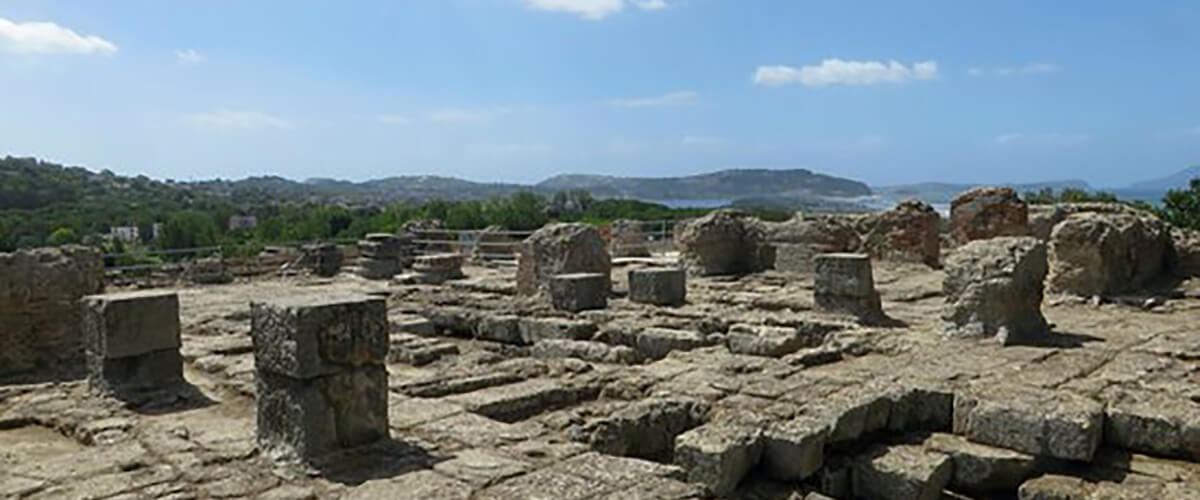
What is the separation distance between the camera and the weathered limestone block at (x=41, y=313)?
30.8ft

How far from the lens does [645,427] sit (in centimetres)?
711

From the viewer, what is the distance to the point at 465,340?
1298 centimetres

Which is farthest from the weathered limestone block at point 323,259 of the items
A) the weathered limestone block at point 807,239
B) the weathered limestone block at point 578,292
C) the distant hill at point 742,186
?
the distant hill at point 742,186

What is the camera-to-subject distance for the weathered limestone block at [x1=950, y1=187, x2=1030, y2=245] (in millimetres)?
16391

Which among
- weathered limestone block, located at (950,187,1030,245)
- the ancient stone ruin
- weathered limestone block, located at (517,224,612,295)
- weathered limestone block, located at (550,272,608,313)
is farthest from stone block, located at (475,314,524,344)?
weathered limestone block, located at (950,187,1030,245)

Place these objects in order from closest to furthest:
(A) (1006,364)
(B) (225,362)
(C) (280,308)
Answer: (C) (280,308) < (A) (1006,364) < (B) (225,362)

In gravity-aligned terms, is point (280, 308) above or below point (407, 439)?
above

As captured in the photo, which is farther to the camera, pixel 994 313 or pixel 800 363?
pixel 994 313

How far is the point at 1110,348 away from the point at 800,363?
2891mm

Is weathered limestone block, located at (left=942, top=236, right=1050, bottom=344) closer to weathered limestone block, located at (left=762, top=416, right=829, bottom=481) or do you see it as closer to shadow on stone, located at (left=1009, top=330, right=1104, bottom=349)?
shadow on stone, located at (left=1009, top=330, right=1104, bottom=349)

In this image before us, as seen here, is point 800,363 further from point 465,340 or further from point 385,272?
point 385,272

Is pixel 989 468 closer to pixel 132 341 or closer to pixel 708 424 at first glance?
pixel 708 424

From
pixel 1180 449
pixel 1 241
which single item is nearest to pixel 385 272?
pixel 1180 449

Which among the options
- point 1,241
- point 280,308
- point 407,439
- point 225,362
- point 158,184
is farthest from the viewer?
point 158,184
